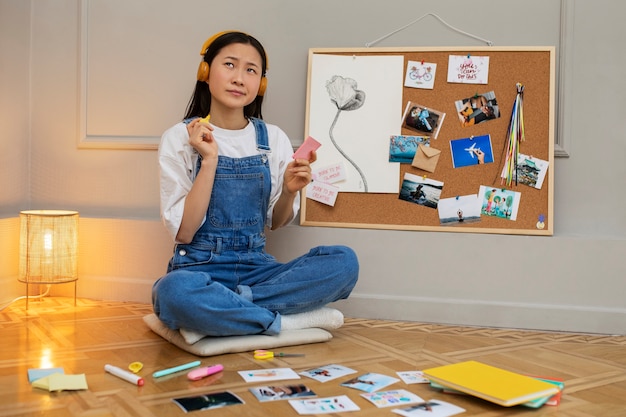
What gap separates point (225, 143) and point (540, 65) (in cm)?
128

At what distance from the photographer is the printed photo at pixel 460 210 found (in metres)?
2.63

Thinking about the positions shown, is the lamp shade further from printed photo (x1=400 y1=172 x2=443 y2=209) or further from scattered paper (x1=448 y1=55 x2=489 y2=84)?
scattered paper (x1=448 y1=55 x2=489 y2=84)

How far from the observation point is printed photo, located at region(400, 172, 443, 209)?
2.67 meters

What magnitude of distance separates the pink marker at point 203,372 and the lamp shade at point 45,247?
120 centimetres

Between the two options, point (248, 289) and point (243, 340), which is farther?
point (248, 289)

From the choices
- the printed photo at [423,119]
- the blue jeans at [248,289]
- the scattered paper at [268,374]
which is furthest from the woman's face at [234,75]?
the scattered paper at [268,374]

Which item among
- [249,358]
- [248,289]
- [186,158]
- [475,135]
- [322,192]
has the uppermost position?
[475,135]

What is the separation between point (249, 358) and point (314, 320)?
33cm

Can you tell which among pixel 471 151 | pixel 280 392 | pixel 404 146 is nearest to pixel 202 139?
pixel 404 146

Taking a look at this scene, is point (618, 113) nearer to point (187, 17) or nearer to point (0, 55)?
point (187, 17)

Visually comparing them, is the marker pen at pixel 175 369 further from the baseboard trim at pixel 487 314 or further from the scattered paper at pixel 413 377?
the baseboard trim at pixel 487 314

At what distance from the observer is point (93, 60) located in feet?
9.88

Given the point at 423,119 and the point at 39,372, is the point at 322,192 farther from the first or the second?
the point at 39,372

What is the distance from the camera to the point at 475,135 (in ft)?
8.74
